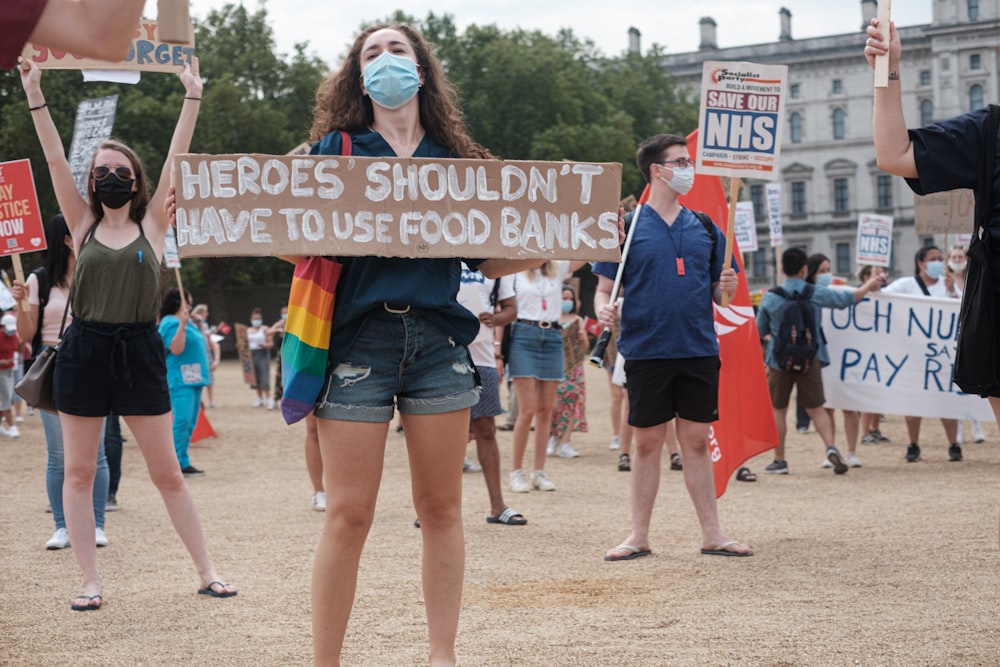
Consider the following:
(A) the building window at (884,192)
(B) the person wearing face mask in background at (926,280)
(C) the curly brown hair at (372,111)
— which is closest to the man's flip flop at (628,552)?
(C) the curly brown hair at (372,111)

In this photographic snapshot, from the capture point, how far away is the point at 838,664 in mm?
4152

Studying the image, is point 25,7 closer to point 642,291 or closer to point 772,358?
point 642,291

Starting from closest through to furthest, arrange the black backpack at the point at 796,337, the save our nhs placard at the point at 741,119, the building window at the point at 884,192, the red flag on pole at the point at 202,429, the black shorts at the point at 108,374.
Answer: the black shorts at the point at 108,374 → the save our nhs placard at the point at 741,119 → the black backpack at the point at 796,337 → the red flag on pole at the point at 202,429 → the building window at the point at 884,192

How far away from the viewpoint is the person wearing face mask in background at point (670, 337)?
6.41 m

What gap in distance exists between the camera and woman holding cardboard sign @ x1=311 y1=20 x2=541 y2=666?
3596mm

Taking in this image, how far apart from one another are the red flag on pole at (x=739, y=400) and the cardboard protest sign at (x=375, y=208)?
4079 millimetres

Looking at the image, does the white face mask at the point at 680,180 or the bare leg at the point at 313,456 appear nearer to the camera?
the white face mask at the point at 680,180

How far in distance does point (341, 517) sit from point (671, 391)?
3172 millimetres

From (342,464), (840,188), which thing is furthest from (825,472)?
(840,188)

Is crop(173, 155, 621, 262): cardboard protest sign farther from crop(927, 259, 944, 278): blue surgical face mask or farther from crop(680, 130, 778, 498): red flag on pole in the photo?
crop(927, 259, 944, 278): blue surgical face mask

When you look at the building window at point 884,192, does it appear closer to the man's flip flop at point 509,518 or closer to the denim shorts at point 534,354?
the denim shorts at point 534,354

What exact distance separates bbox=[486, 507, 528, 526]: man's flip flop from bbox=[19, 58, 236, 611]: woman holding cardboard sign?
2.68 meters

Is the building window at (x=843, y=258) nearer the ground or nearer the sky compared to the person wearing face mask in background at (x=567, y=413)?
nearer the sky

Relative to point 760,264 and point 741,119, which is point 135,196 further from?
point 760,264
